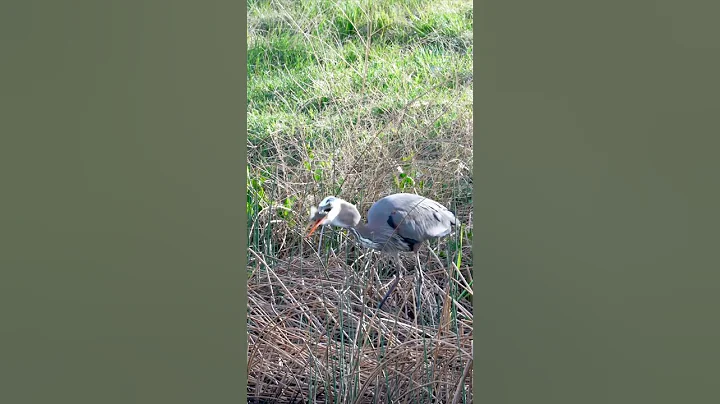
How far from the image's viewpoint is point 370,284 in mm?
2547

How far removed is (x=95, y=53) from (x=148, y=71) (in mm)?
84

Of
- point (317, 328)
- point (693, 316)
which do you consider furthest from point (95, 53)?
point (317, 328)

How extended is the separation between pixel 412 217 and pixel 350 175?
0.64m

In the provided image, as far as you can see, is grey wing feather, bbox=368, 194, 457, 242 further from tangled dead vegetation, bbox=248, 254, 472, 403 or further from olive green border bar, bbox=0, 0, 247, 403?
olive green border bar, bbox=0, 0, 247, 403

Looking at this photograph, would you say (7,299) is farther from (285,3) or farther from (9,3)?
(285,3)

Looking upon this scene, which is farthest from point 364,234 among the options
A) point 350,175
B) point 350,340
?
point 350,175

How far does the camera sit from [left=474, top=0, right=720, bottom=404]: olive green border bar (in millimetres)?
1248

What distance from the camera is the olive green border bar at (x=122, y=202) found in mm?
1135

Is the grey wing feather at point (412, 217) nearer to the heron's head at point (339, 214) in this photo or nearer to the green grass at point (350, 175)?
the heron's head at point (339, 214)

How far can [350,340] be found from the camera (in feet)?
7.57

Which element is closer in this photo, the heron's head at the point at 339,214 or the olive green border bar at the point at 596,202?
the olive green border bar at the point at 596,202

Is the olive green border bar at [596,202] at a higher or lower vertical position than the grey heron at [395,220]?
higher

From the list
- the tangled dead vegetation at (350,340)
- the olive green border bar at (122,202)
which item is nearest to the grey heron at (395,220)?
the tangled dead vegetation at (350,340)

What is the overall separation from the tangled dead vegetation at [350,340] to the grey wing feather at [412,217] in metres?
0.21
